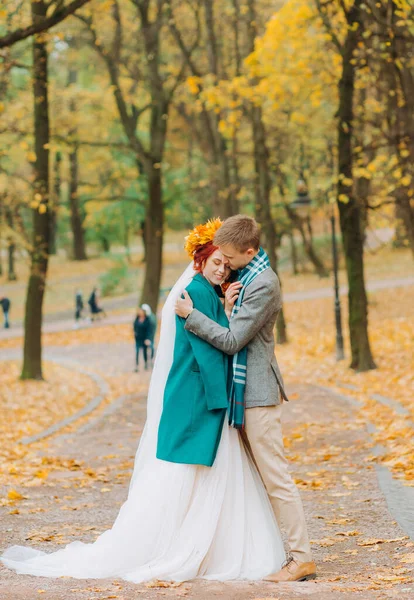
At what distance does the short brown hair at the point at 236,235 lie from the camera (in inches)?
223

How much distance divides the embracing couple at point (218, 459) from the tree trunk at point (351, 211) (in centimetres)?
1228

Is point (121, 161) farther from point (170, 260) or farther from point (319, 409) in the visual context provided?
point (319, 409)

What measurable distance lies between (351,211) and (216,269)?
506 inches

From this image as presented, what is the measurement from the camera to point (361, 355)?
63.1ft

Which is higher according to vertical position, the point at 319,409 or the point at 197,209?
the point at 197,209

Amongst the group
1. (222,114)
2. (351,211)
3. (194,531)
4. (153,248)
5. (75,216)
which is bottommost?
(194,531)

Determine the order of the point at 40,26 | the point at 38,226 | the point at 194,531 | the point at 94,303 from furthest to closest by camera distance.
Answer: the point at 94,303, the point at 38,226, the point at 40,26, the point at 194,531

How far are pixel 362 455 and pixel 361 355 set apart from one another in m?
Answer: 8.75

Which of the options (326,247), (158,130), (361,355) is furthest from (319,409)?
(326,247)

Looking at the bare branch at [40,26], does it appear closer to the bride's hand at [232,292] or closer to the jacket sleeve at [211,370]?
the bride's hand at [232,292]

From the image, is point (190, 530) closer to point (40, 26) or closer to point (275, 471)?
point (275, 471)

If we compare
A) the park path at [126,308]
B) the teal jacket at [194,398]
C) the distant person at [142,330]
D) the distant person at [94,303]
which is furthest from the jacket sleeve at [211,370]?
the distant person at [94,303]

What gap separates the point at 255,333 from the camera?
5.73 m

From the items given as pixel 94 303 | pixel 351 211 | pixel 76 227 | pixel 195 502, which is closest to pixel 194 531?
Answer: pixel 195 502
